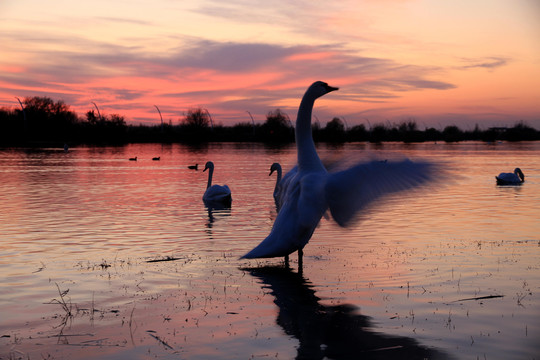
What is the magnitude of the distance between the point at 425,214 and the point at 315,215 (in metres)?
10.3

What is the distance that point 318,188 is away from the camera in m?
8.69

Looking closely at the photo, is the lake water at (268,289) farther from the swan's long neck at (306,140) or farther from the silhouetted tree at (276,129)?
the silhouetted tree at (276,129)

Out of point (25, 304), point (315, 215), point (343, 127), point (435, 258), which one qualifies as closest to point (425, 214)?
point (435, 258)

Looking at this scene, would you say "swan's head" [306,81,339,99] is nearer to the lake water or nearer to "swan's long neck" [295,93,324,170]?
"swan's long neck" [295,93,324,170]

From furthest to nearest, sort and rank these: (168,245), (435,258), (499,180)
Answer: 1. (499,180)
2. (168,245)
3. (435,258)

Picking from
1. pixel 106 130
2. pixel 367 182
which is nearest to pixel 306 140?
pixel 367 182

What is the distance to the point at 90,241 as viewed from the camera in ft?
44.4

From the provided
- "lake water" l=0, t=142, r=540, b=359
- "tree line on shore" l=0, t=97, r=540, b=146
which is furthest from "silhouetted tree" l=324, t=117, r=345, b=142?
"lake water" l=0, t=142, r=540, b=359

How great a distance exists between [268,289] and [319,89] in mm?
3564

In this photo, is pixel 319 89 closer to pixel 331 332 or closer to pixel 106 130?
pixel 331 332

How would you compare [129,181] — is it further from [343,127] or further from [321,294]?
[343,127]

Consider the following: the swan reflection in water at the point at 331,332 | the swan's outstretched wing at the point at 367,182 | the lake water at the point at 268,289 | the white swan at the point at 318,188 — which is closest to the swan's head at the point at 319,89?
the white swan at the point at 318,188

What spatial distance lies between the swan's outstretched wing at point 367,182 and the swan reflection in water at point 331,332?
132 centimetres

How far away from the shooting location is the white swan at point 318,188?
7.61m
